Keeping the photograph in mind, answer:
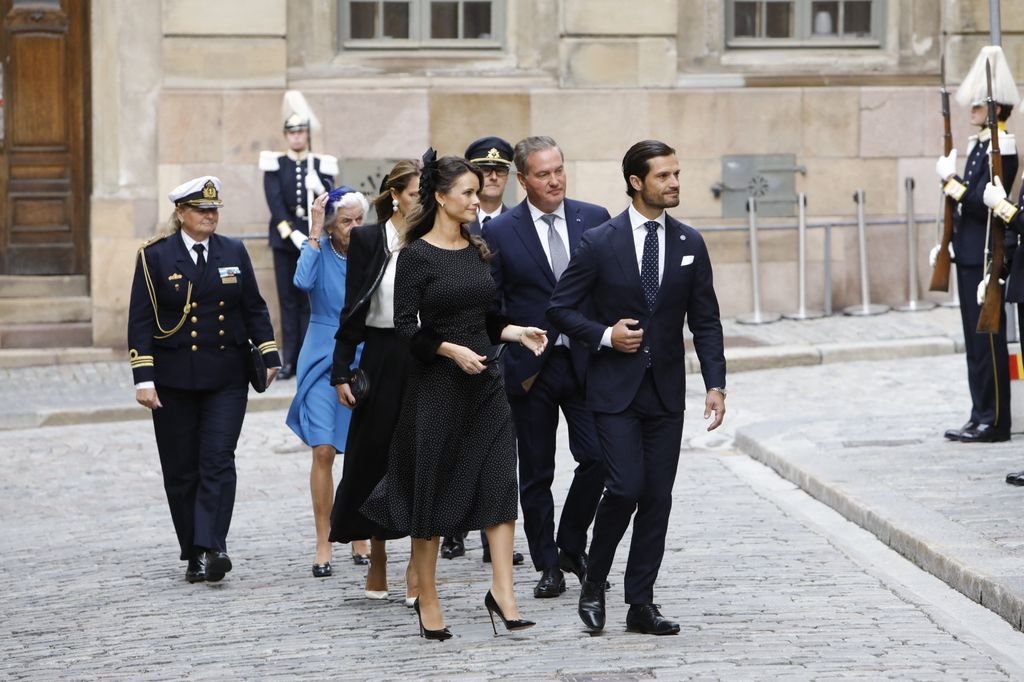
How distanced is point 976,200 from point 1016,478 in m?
2.23

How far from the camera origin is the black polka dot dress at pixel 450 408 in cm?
727

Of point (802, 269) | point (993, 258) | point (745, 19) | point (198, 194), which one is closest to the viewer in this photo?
point (198, 194)

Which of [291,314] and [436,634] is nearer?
[436,634]

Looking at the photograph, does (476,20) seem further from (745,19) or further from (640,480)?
(640,480)

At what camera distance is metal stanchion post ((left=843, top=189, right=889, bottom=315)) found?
57.3ft

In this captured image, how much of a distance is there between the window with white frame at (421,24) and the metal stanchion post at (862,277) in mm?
3704

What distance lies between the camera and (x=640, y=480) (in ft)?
23.7

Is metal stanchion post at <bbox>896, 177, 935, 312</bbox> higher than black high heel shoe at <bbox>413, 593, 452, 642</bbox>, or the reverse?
metal stanchion post at <bbox>896, 177, 935, 312</bbox>

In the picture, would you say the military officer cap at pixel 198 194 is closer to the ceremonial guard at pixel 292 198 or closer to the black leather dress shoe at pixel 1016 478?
the black leather dress shoe at pixel 1016 478

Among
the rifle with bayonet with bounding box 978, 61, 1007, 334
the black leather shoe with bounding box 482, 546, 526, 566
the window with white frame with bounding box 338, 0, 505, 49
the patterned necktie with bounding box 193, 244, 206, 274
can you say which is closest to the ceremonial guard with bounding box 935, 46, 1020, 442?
the rifle with bayonet with bounding box 978, 61, 1007, 334

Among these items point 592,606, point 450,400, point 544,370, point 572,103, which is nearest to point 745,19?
point 572,103

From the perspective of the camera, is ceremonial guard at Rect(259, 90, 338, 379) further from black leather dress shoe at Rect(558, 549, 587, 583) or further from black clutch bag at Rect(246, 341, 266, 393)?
black leather dress shoe at Rect(558, 549, 587, 583)

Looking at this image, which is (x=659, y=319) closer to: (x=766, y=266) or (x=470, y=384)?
(x=470, y=384)

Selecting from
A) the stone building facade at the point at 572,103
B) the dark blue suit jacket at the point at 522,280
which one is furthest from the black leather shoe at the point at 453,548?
the stone building facade at the point at 572,103
